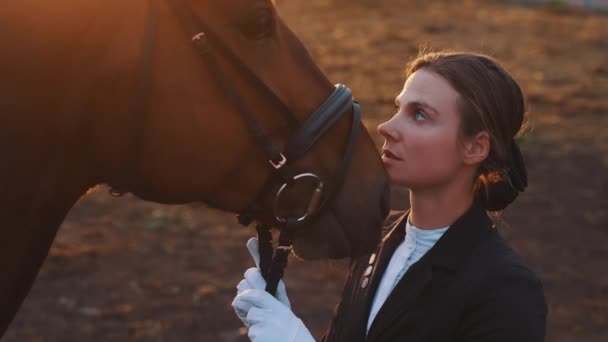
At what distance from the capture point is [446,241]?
8.09ft

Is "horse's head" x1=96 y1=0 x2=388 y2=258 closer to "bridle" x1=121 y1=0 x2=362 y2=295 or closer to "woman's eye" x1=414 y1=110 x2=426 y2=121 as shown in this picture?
"bridle" x1=121 y1=0 x2=362 y2=295

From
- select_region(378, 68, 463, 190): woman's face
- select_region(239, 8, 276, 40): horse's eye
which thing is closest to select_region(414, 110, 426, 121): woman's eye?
select_region(378, 68, 463, 190): woman's face

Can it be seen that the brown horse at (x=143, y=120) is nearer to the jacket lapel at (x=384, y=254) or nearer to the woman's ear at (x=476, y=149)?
the jacket lapel at (x=384, y=254)

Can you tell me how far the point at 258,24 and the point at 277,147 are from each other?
0.34m

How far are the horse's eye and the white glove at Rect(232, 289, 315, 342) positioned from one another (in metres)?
0.68

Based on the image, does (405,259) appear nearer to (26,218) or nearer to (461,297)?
(461,297)

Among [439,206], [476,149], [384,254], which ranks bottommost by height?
[384,254]

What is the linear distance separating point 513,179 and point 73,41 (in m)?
1.26

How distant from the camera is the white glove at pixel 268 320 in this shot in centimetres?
232

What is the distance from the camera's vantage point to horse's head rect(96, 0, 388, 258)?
Answer: 2.25 meters

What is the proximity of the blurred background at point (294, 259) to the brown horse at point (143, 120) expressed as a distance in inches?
31.2

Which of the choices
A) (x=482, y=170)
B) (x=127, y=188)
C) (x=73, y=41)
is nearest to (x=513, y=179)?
(x=482, y=170)

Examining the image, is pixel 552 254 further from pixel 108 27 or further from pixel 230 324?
pixel 108 27

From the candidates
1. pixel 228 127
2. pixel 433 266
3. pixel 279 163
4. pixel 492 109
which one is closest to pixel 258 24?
pixel 228 127
